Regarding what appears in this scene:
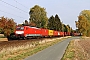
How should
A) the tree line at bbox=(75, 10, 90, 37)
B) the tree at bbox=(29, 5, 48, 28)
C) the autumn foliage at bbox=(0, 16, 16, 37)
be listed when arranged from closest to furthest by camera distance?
the autumn foliage at bbox=(0, 16, 16, 37) → the tree line at bbox=(75, 10, 90, 37) → the tree at bbox=(29, 5, 48, 28)

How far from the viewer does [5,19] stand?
59969 millimetres

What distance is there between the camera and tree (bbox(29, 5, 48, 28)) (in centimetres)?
9938

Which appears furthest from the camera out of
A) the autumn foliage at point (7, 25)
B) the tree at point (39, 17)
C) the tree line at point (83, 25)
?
the tree at point (39, 17)

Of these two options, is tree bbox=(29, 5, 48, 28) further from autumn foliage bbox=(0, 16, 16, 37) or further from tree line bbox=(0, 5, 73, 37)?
autumn foliage bbox=(0, 16, 16, 37)

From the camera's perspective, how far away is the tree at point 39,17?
99375mm

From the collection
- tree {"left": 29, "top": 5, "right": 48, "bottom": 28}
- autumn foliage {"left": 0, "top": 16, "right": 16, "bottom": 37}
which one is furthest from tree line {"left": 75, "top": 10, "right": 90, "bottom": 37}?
autumn foliage {"left": 0, "top": 16, "right": 16, "bottom": 37}

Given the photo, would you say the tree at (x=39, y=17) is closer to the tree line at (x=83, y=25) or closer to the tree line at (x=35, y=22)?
the tree line at (x=35, y=22)

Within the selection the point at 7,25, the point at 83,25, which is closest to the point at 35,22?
the point at 83,25

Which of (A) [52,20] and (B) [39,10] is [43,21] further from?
(A) [52,20]

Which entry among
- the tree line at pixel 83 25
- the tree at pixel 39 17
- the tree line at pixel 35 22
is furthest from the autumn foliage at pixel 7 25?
the tree at pixel 39 17

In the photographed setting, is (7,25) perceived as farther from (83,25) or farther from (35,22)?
(35,22)

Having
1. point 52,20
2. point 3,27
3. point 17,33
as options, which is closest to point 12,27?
point 3,27

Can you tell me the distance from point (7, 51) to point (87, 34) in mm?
68617

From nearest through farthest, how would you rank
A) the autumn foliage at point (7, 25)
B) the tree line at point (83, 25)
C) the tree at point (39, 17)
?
the autumn foliage at point (7, 25) → the tree line at point (83, 25) → the tree at point (39, 17)
